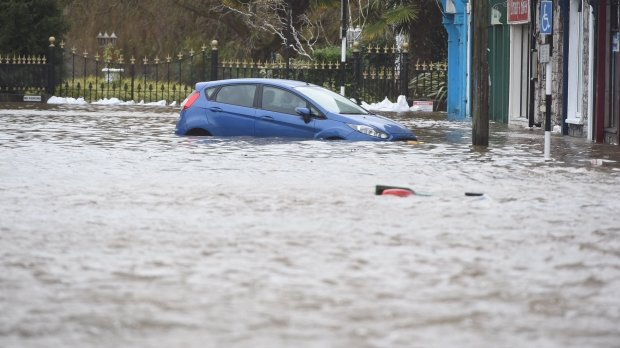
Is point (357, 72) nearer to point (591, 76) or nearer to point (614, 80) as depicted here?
point (591, 76)

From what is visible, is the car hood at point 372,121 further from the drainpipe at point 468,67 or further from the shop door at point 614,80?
the drainpipe at point 468,67

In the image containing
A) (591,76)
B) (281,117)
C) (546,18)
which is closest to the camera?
(546,18)

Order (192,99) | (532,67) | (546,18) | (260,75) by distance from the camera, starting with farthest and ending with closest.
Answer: (260,75) → (532,67) → (192,99) → (546,18)

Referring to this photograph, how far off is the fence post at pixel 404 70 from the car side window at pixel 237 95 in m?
20.9

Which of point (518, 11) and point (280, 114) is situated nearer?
point (280, 114)

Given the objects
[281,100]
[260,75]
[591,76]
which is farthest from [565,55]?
[260,75]

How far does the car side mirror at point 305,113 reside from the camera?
2461 cm

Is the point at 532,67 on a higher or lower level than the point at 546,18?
lower

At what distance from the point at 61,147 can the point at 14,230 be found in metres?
11.8

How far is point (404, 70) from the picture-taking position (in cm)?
4625

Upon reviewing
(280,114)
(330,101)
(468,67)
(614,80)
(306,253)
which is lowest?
(306,253)

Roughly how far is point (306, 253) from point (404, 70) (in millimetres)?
36000

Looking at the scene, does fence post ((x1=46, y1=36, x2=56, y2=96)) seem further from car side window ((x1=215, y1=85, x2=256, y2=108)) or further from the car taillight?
car side window ((x1=215, y1=85, x2=256, y2=108))

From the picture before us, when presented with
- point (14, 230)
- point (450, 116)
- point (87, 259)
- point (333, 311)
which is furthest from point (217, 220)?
point (450, 116)
